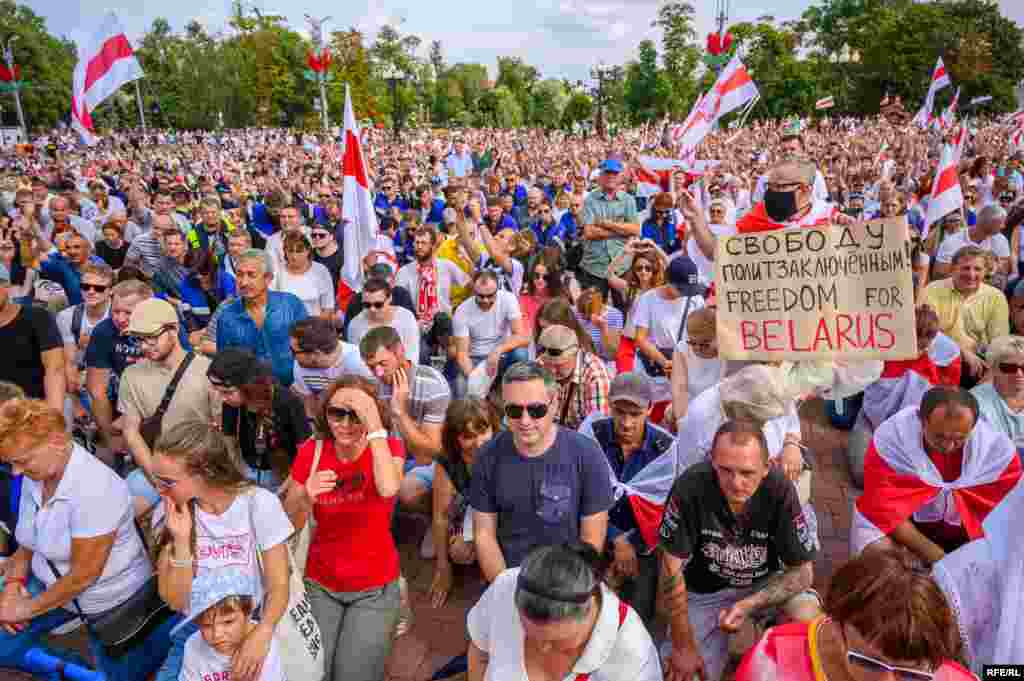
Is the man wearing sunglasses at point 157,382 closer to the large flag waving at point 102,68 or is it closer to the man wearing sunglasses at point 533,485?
the man wearing sunglasses at point 533,485

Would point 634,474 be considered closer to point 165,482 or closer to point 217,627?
point 217,627

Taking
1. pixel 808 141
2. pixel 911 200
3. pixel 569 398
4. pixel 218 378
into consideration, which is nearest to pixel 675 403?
pixel 569 398

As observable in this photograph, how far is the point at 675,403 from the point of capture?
4.24m

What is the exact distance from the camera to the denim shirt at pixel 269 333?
4.81 meters

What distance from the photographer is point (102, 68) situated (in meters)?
9.23

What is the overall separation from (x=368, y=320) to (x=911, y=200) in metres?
9.26

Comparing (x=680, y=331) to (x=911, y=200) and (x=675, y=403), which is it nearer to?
(x=675, y=403)

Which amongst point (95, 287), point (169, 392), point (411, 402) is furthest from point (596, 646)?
point (95, 287)

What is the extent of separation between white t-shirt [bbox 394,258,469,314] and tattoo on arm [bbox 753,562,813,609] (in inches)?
163

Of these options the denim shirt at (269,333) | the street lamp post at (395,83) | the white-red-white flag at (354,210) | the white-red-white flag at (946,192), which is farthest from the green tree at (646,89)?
the denim shirt at (269,333)

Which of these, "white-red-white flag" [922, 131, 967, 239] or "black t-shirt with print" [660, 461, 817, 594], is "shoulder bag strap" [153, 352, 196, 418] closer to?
"black t-shirt with print" [660, 461, 817, 594]

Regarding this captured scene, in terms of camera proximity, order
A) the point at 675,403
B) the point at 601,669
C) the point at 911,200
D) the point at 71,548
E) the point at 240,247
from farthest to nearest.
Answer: the point at 911,200
the point at 240,247
the point at 675,403
the point at 71,548
the point at 601,669

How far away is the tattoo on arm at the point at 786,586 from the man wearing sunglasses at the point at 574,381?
142 cm

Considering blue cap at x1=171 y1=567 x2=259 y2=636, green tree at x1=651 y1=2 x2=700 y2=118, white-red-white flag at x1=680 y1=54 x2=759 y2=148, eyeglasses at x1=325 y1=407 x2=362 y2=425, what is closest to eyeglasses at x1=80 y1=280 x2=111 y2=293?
eyeglasses at x1=325 y1=407 x2=362 y2=425
